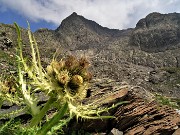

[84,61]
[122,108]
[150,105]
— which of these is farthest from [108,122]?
[84,61]

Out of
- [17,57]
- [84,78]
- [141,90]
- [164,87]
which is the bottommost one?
[164,87]

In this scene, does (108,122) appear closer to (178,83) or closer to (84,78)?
(84,78)

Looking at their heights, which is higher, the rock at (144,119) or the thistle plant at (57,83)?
the thistle plant at (57,83)

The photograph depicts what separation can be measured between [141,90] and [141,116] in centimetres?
132

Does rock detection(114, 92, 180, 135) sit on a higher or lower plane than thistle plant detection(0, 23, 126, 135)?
lower

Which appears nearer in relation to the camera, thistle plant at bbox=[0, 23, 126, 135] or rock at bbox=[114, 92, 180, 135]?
thistle plant at bbox=[0, 23, 126, 135]

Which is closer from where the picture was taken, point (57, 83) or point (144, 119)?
point (57, 83)

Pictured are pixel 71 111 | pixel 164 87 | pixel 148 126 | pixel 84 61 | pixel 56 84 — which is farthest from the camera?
pixel 164 87

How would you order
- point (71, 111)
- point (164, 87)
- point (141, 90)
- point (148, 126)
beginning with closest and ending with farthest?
point (71, 111) → point (148, 126) → point (141, 90) → point (164, 87)

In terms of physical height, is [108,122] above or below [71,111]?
below

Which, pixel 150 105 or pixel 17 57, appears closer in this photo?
pixel 17 57

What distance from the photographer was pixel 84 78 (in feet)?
17.3

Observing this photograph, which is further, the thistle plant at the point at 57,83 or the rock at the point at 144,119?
the rock at the point at 144,119

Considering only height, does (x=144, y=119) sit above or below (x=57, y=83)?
below
